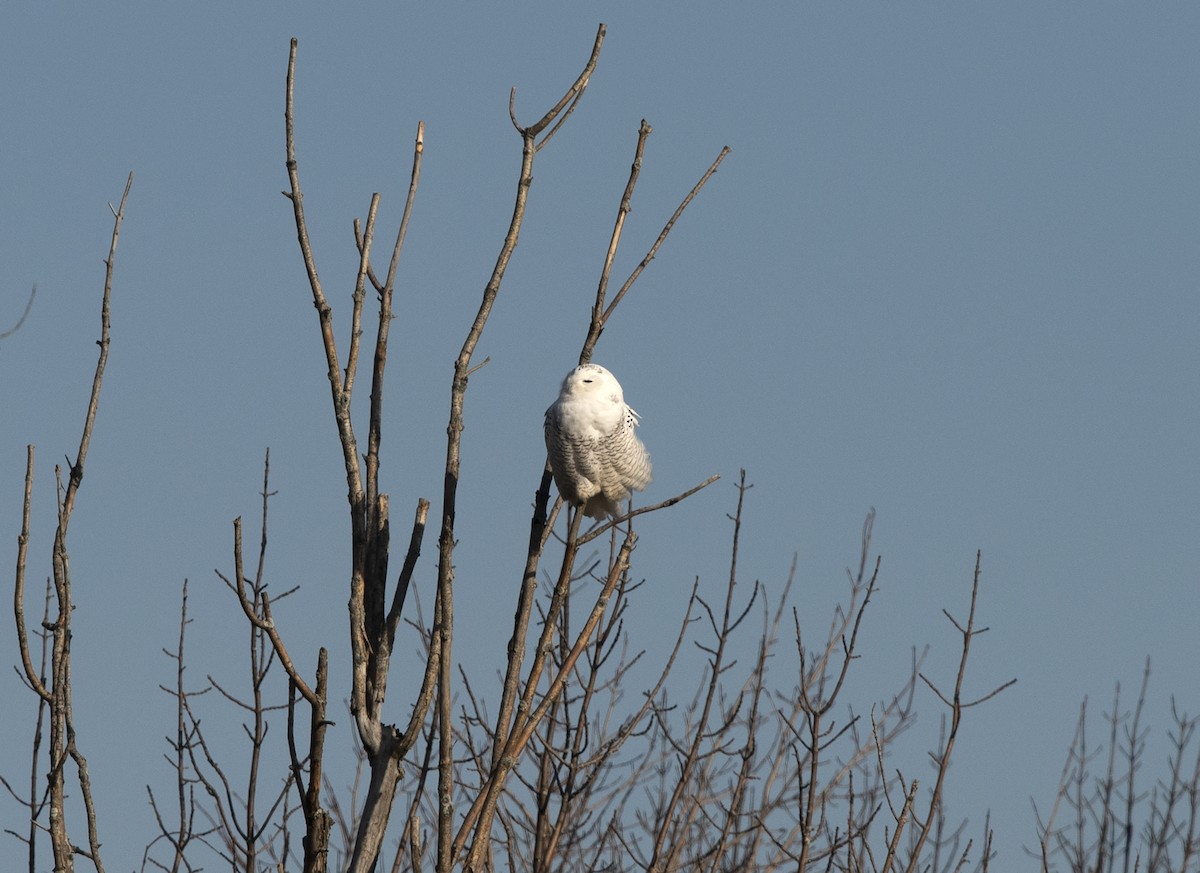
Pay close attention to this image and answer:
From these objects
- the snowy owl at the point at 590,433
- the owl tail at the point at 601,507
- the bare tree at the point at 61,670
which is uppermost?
the owl tail at the point at 601,507

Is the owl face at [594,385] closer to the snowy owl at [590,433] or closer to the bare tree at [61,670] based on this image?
the snowy owl at [590,433]

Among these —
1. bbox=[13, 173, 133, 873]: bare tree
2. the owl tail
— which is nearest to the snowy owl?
the owl tail

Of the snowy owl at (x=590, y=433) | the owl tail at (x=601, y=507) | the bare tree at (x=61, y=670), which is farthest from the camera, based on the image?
the owl tail at (x=601, y=507)

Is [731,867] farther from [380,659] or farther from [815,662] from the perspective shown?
[380,659]

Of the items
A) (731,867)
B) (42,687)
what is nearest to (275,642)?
(42,687)

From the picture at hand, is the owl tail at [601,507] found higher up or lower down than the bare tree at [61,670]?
higher up

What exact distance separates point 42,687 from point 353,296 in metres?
1.09

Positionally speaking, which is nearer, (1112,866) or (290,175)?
(290,175)

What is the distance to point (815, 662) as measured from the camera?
680cm

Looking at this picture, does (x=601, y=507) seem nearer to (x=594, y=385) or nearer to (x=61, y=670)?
(x=594, y=385)

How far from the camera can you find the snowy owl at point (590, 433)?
6.36m

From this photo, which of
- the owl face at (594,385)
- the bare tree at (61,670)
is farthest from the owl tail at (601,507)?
the bare tree at (61,670)

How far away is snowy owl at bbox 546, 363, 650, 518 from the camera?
6355 millimetres

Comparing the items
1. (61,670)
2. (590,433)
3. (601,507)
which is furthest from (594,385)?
(61,670)
